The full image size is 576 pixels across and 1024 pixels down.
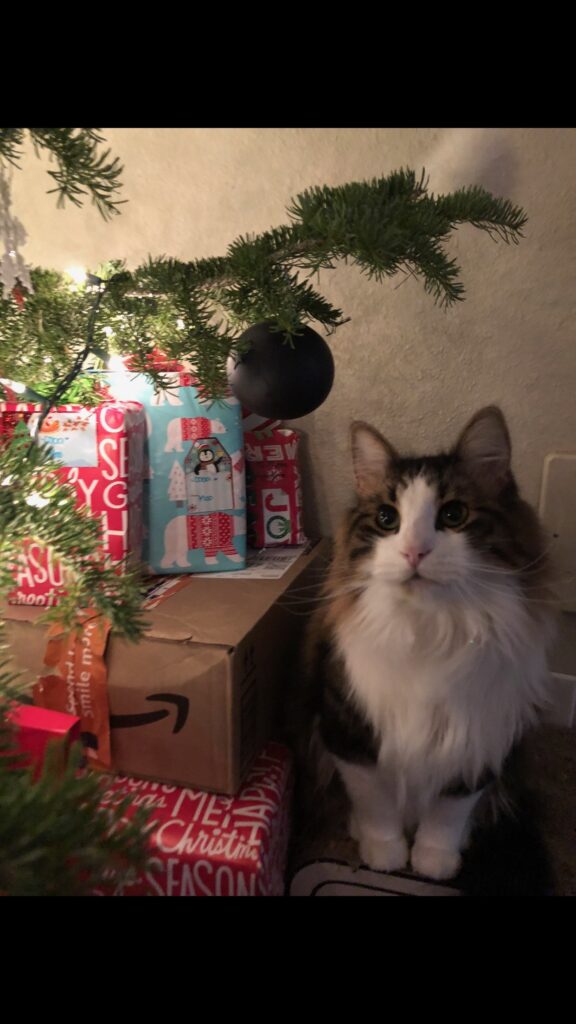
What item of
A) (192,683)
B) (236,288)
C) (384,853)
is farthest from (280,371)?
(384,853)

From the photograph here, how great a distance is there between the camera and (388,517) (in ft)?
2.22

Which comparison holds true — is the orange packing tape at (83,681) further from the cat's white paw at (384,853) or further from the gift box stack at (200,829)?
the cat's white paw at (384,853)

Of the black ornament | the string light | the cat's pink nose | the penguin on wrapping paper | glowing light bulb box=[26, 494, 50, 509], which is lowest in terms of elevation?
the cat's pink nose

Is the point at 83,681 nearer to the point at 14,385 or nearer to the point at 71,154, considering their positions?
the point at 14,385

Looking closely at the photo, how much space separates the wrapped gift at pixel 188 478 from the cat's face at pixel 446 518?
0.81ft

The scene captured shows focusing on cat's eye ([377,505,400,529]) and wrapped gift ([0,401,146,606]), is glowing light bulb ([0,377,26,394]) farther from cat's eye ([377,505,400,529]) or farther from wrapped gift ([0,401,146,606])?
cat's eye ([377,505,400,529])

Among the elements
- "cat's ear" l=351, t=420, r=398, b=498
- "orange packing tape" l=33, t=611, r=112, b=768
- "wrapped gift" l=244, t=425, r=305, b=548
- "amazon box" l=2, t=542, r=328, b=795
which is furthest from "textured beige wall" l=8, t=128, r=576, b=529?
"orange packing tape" l=33, t=611, r=112, b=768

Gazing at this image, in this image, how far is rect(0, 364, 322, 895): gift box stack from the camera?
641 millimetres

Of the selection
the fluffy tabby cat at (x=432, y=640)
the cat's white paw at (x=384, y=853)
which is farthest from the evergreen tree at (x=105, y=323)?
the cat's white paw at (x=384, y=853)

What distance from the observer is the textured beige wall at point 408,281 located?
2.98 ft

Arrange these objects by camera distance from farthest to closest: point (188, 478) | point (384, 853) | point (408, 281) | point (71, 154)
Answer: point (408, 281), point (188, 478), point (384, 853), point (71, 154)

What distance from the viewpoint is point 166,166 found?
1043 mm

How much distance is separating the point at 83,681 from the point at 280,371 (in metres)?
0.45
